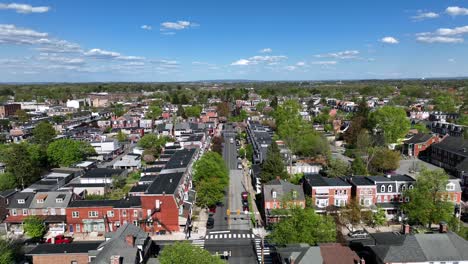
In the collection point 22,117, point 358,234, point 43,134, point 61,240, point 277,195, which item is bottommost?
point 61,240

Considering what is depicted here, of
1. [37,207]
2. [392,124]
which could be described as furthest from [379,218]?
[392,124]

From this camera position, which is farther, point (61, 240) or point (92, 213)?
point (92, 213)

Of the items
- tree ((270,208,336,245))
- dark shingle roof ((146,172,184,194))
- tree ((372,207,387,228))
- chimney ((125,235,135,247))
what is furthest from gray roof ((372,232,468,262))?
dark shingle roof ((146,172,184,194))

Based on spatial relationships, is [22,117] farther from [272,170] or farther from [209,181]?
[272,170]

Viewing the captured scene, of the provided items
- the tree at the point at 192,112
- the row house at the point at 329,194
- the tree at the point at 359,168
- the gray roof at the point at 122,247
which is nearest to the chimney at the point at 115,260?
the gray roof at the point at 122,247

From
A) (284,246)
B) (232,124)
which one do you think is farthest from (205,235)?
(232,124)

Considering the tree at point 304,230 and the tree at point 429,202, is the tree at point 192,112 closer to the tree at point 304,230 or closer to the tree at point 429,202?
the tree at point 429,202

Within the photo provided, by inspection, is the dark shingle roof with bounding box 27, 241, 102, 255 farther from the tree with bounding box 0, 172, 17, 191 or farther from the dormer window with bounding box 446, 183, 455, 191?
the dormer window with bounding box 446, 183, 455, 191

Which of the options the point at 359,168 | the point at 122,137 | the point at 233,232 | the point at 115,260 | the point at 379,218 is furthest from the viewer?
the point at 122,137
